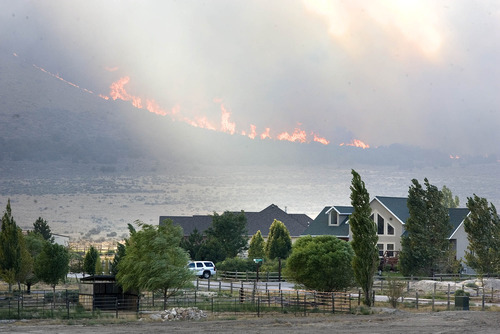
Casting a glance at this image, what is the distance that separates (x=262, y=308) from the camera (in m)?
41.5

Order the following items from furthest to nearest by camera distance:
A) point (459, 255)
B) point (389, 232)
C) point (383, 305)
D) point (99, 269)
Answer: point (99, 269) → point (389, 232) → point (459, 255) → point (383, 305)

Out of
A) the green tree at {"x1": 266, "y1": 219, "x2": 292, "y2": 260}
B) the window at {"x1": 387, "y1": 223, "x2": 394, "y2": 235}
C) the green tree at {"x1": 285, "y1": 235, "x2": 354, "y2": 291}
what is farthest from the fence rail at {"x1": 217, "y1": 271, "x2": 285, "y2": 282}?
the green tree at {"x1": 285, "y1": 235, "x2": 354, "y2": 291}

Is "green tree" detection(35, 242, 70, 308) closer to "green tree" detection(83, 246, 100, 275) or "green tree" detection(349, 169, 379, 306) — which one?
"green tree" detection(83, 246, 100, 275)

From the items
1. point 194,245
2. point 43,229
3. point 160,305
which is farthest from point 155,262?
point 43,229

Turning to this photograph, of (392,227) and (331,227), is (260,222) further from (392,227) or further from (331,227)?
(392,227)

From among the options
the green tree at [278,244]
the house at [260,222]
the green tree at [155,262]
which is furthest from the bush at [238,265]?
the house at [260,222]

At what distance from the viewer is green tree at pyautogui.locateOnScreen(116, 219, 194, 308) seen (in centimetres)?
→ 4131

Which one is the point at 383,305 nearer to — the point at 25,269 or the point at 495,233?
the point at 495,233

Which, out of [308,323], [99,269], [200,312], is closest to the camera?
[308,323]

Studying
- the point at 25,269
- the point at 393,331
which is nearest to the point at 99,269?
the point at 25,269

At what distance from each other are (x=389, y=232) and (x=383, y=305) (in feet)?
101

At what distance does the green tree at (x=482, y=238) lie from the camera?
61.8m

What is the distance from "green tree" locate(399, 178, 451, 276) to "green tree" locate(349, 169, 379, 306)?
1969cm

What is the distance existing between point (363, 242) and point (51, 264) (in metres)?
26.0
